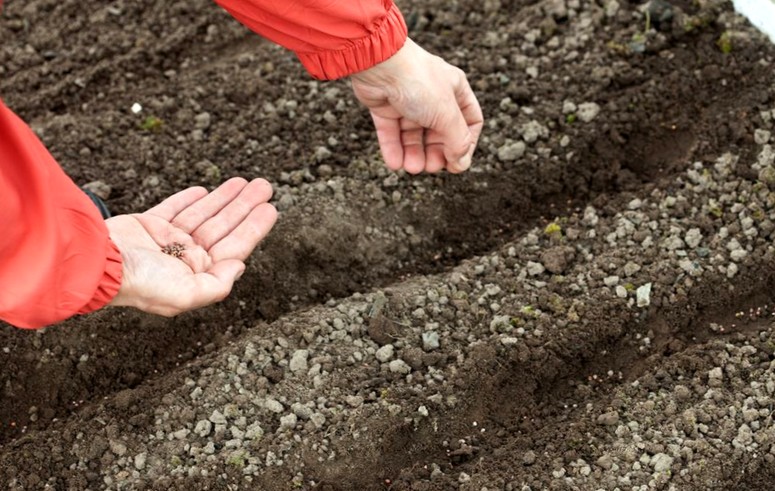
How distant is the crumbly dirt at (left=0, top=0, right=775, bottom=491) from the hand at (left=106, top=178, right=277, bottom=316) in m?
0.35

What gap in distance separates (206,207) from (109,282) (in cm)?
56

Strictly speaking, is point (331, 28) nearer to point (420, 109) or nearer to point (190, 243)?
point (420, 109)

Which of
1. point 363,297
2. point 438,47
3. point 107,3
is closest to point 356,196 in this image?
point 363,297

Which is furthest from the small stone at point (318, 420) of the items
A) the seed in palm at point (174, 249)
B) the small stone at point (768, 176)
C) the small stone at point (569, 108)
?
the small stone at point (768, 176)

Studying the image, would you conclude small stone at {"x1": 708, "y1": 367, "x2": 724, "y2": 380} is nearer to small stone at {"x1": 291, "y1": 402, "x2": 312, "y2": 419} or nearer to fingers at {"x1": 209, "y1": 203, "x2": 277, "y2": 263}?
small stone at {"x1": 291, "y1": 402, "x2": 312, "y2": 419}

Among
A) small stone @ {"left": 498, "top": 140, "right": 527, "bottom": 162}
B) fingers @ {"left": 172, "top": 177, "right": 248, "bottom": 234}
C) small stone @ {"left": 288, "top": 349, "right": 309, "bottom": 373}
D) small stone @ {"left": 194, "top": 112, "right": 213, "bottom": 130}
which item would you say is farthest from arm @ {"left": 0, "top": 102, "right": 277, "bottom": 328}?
small stone @ {"left": 498, "top": 140, "right": 527, "bottom": 162}

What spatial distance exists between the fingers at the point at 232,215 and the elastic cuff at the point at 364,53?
1.40 ft

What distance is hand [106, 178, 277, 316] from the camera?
252cm

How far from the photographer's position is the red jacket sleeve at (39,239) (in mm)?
2244

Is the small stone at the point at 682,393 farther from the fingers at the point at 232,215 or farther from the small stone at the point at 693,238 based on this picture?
the fingers at the point at 232,215

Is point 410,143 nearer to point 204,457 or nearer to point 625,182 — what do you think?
point 625,182

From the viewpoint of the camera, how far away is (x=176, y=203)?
293 cm

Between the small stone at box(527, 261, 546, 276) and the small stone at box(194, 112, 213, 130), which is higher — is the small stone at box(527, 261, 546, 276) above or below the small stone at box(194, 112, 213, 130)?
below

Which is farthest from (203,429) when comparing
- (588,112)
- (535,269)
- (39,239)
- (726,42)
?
(726,42)
